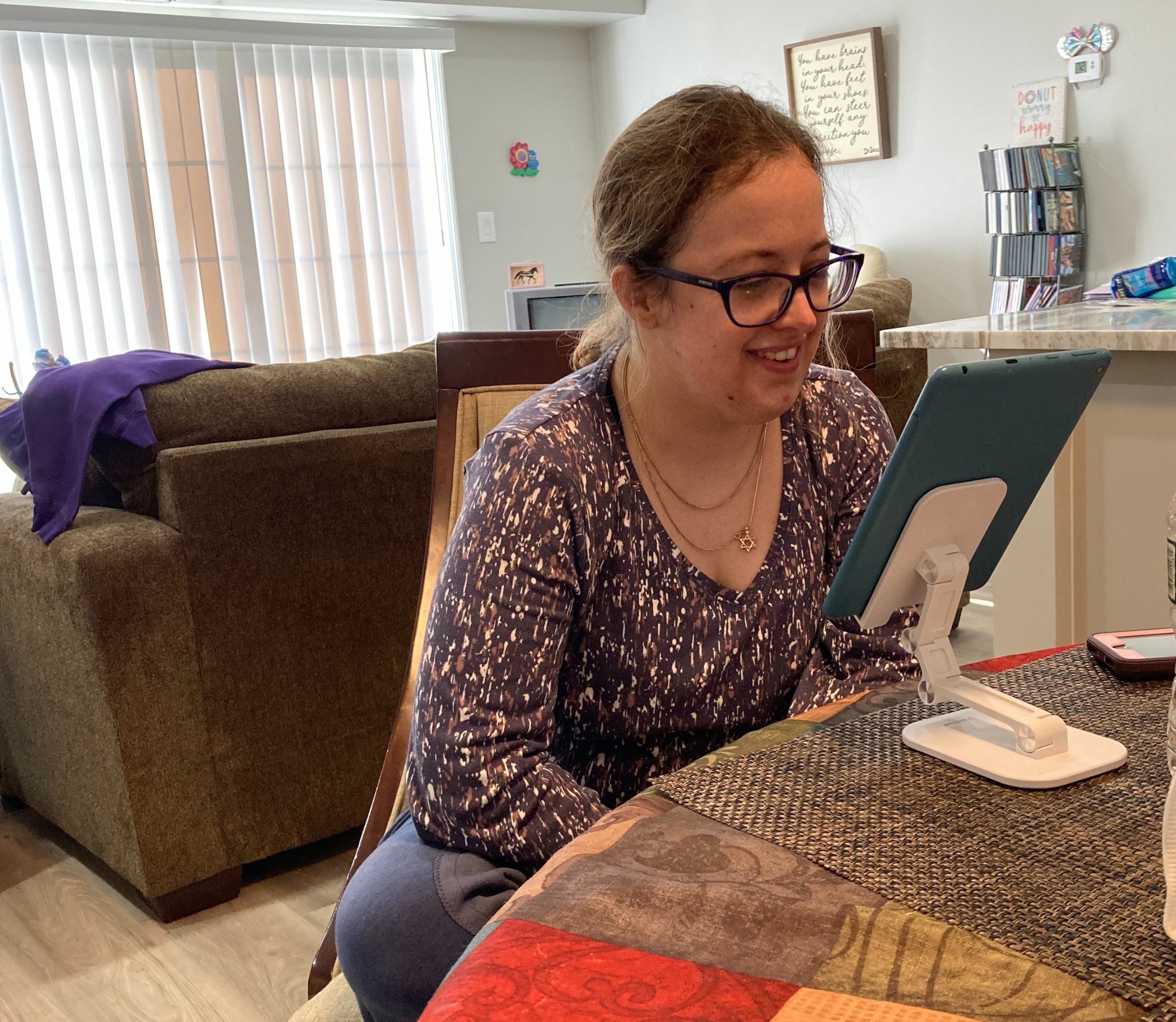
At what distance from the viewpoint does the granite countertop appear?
5.66ft

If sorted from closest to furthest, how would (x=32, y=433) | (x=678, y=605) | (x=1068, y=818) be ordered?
(x=1068, y=818) → (x=678, y=605) → (x=32, y=433)

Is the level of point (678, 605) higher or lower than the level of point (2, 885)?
higher

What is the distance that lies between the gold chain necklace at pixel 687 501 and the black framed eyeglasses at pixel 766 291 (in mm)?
145

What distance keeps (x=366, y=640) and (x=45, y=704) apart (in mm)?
629

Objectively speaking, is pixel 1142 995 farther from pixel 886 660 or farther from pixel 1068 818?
pixel 886 660

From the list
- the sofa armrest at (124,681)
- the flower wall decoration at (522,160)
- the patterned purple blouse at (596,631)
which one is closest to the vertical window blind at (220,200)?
the flower wall decoration at (522,160)

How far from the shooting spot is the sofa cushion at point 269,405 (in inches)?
84.3

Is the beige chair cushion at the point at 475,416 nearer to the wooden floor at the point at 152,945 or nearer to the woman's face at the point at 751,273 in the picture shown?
the woman's face at the point at 751,273

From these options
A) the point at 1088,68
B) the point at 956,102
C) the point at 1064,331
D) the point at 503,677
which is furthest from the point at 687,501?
the point at 956,102

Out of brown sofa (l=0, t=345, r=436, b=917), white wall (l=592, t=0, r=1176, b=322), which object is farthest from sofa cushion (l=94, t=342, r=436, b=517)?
white wall (l=592, t=0, r=1176, b=322)

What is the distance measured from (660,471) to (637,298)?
17cm

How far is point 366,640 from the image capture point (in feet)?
7.84

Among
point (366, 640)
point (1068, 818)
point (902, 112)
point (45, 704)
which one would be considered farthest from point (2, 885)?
point (902, 112)

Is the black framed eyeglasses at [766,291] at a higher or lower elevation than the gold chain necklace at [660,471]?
higher
